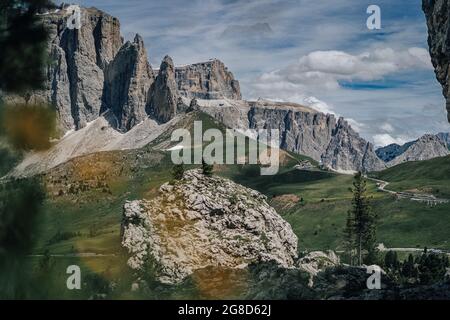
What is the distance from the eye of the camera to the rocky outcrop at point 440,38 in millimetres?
68312

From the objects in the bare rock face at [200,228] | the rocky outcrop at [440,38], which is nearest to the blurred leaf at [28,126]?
the bare rock face at [200,228]

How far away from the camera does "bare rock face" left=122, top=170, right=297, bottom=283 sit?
72688mm

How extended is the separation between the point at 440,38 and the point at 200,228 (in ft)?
122

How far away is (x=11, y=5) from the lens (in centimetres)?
2266

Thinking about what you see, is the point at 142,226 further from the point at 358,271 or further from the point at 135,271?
the point at 358,271

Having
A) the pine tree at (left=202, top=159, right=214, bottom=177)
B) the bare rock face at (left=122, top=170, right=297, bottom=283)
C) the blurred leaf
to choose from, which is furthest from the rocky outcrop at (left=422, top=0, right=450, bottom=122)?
the blurred leaf

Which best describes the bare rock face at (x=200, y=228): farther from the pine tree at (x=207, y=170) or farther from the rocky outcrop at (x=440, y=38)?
the rocky outcrop at (x=440, y=38)

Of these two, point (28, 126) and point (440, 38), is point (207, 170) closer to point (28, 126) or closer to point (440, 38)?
point (440, 38)

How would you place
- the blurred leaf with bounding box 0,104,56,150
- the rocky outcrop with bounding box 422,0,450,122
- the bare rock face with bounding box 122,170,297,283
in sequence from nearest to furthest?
the blurred leaf with bounding box 0,104,56,150 < the rocky outcrop with bounding box 422,0,450,122 < the bare rock face with bounding box 122,170,297,283

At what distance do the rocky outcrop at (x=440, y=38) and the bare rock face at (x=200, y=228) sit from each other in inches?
1161

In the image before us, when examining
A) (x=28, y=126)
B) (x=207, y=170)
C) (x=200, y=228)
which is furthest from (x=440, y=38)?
(x=28, y=126)

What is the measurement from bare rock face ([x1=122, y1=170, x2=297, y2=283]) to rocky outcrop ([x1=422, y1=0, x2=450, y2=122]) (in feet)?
96.7

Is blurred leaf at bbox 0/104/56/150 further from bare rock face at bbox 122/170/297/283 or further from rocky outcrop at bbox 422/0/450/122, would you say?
rocky outcrop at bbox 422/0/450/122
